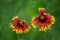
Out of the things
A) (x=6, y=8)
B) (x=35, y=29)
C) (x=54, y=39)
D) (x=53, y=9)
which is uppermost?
(x=6, y=8)

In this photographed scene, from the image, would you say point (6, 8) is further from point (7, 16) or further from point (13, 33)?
point (13, 33)

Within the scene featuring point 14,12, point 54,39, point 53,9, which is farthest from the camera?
point 14,12

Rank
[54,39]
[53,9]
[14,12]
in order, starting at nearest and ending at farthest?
1. [54,39]
2. [53,9]
3. [14,12]

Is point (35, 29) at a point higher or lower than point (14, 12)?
lower

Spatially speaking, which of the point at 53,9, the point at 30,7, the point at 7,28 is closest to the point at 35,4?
the point at 30,7

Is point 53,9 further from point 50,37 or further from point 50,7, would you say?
point 50,37

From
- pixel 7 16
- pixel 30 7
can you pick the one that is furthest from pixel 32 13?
pixel 7 16

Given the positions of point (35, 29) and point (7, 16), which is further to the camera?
point (7, 16)
